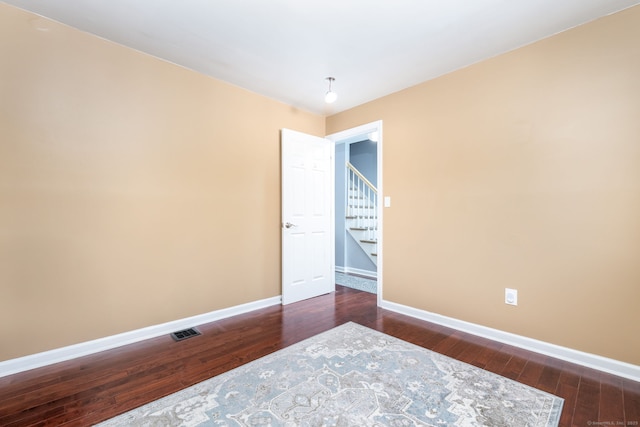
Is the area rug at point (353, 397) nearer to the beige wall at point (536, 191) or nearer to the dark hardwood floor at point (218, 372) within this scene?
the dark hardwood floor at point (218, 372)

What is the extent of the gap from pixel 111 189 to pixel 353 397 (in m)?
2.46

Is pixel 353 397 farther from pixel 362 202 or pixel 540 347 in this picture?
pixel 362 202

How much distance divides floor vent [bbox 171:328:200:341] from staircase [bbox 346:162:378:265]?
9.97ft

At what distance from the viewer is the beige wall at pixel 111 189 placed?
6.46ft

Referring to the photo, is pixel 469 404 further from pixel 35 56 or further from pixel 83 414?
pixel 35 56

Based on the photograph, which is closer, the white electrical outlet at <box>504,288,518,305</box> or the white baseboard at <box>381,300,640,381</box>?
the white baseboard at <box>381,300,640,381</box>

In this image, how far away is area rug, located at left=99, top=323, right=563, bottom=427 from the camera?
1.49 metres

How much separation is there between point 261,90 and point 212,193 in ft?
4.37

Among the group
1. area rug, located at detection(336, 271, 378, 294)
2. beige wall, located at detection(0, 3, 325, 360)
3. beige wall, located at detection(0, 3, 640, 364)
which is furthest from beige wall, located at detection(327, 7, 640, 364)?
beige wall, located at detection(0, 3, 325, 360)

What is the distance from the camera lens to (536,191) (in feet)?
7.38

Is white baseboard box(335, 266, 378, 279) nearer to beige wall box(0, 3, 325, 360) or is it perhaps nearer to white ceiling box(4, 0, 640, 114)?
beige wall box(0, 3, 325, 360)

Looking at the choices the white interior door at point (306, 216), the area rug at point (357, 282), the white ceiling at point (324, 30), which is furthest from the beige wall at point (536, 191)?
the white interior door at point (306, 216)

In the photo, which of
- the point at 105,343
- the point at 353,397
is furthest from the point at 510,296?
the point at 105,343

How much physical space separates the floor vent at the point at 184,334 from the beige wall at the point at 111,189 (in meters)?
0.15
